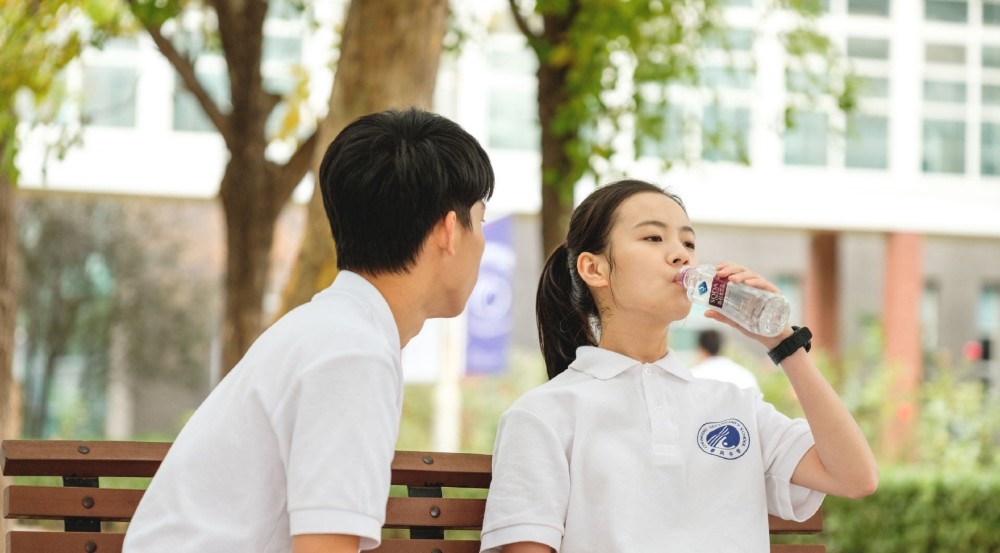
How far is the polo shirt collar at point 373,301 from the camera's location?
6.37 ft

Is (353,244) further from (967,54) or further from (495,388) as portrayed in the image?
(967,54)

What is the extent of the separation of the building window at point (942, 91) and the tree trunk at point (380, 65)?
54.9 ft

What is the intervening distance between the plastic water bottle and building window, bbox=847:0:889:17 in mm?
18616

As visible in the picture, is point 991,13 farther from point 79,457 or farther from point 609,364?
point 79,457

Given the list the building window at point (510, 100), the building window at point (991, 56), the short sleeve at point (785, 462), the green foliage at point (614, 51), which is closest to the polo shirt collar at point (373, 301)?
the short sleeve at point (785, 462)

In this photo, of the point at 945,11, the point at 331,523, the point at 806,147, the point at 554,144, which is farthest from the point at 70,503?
the point at 945,11

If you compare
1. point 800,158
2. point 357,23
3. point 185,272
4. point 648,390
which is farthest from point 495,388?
point 648,390

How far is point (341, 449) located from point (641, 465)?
0.90m

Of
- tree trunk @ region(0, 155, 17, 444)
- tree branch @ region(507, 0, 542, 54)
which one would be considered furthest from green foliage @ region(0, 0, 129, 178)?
tree branch @ region(507, 0, 542, 54)

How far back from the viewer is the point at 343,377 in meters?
1.75

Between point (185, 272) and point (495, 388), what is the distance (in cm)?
717

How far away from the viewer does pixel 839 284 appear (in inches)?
765

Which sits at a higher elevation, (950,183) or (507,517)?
(950,183)

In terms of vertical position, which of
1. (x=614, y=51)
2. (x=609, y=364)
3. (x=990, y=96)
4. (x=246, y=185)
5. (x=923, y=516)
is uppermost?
(x=990, y=96)
